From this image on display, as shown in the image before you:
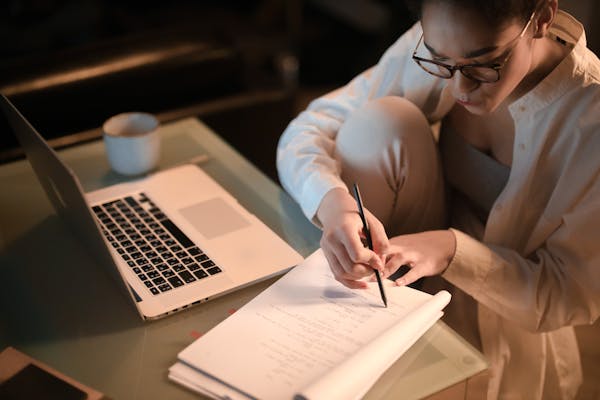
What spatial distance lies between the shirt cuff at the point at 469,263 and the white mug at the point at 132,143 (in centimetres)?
57

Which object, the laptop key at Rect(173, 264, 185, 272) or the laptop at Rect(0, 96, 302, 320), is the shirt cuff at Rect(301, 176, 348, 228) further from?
the laptop key at Rect(173, 264, 185, 272)

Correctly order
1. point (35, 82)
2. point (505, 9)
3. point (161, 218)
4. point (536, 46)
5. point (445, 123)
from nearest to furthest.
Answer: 1. point (505, 9)
2. point (536, 46)
3. point (161, 218)
4. point (445, 123)
5. point (35, 82)

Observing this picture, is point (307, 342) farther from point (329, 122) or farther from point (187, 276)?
point (329, 122)

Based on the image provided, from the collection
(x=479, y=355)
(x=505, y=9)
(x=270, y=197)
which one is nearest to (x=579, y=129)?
(x=505, y=9)

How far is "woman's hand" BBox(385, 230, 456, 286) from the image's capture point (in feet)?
3.36

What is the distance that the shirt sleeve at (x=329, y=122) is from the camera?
1.17 meters

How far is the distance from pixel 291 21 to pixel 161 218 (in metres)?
1.95

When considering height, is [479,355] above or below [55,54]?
below

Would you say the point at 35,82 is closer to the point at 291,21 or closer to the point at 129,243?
the point at 129,243

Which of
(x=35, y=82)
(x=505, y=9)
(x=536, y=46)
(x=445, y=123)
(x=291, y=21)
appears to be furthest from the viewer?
(x=291, y=21)

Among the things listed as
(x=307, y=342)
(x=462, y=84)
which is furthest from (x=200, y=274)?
(x=462, y=84)

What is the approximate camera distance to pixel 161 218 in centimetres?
121

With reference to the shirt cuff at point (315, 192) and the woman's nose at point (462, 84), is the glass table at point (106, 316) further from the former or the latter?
the woman's nose at point (462, 84)

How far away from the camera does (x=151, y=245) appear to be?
1.14 meters
